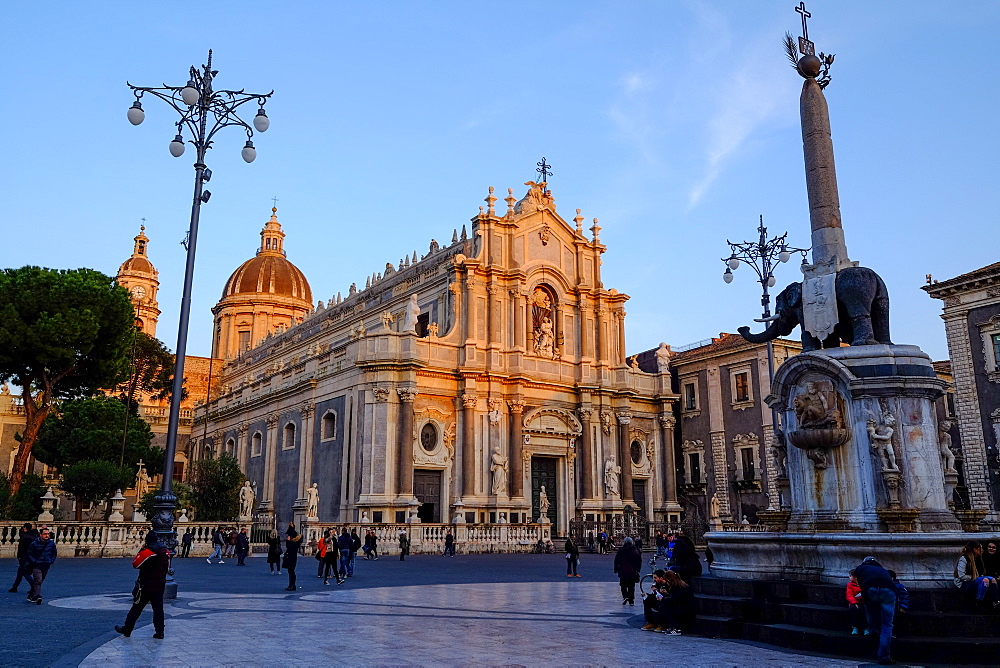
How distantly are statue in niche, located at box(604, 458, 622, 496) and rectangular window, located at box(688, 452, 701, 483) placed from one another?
7635mm

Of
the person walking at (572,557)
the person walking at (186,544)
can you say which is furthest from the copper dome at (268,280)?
the person walking at (572,557)

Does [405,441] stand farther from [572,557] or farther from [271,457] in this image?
[572,557]

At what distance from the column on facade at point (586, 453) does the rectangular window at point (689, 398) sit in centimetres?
851

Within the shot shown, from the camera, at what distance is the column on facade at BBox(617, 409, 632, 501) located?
4244 centimetres

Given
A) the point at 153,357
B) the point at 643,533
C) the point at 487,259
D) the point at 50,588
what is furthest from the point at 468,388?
the point at 153,357

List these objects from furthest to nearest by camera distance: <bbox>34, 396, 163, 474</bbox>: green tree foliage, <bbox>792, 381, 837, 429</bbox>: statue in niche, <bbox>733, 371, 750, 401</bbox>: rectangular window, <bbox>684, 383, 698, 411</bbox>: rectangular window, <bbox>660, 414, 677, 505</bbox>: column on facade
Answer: <bbox>684, 383, 698, 411</bbox>: rectangular window < <bbox>34, 396, 163, 474</bbox>: green tree foliage < <bbox>660, 414, 677, 505</bbox>: column on facade < <bbox>733, 371, 750, 401</bbox>: rectangular window < <bbox>792, 381, 837, 429</bbox>: statue in niche

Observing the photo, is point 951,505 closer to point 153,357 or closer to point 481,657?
point 481,657

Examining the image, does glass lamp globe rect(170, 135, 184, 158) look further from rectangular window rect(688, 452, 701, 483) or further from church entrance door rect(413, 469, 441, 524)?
rectangular window rect(688, 452, 701, 483)

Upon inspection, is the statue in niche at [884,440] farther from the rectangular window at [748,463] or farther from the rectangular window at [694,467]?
the rectangular window at [694,467]

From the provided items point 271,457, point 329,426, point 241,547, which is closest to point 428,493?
point 329,426

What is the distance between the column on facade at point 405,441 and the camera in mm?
35812

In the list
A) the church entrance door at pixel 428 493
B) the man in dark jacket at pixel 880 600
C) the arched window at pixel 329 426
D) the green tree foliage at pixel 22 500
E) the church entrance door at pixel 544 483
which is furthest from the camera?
the church entrance door at pixel 544 483

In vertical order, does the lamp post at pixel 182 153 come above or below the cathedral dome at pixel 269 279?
below

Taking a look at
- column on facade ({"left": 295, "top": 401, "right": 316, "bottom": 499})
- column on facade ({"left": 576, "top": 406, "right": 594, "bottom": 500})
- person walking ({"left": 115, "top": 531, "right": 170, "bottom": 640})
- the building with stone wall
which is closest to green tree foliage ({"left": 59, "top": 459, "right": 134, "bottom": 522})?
column on facade ({"left": 295, "top": 401, "right": 316, "bottom": 499})
